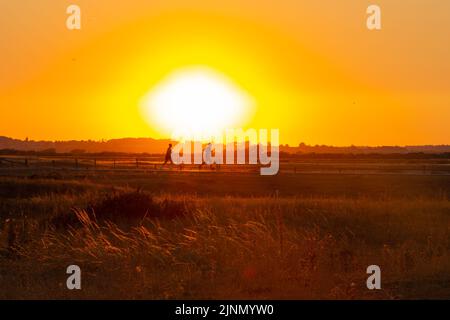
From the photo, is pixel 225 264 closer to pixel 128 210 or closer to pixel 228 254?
pixel 228 254

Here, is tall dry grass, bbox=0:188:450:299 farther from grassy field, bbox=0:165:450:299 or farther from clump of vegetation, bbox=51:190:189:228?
clump of vegetation, bbox=51:190:189:228

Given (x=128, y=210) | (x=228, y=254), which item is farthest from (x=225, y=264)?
(x=128, y=210)

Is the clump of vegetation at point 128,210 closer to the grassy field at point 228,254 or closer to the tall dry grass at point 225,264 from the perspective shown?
the grassy field at point 228,254

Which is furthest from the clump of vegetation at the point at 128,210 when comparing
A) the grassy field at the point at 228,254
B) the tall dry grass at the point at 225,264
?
the tall dry grass at the point at 225,264

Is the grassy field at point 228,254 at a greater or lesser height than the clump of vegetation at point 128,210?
lesser

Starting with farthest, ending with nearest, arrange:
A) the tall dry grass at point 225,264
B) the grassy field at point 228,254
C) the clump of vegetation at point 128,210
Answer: the clump of vegetation at point 128,210 < the grassy field at point 228,254 < the tall dry grass at point 225,264

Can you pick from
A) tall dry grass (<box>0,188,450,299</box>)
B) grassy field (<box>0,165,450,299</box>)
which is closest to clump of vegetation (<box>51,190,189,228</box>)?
grassy field (<box>0,165,450,299</box>)

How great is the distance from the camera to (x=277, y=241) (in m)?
13.3

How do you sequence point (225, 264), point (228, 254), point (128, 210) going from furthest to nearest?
point (128, 210) < point (228, 254) < point (225, 264)

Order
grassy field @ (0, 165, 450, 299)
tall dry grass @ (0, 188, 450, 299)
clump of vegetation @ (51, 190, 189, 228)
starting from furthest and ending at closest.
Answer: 1. clump of vegetation @ (51, 190, 189, 228)
2. grassy field @ (0, 165, 450, 299)
3. tall dry grass @ (0, 188, 450, 299)

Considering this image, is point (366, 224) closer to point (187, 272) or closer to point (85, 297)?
point (187, 272)

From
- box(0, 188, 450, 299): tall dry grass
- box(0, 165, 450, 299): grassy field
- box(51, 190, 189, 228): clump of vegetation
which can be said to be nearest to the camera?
box(0, 188, 450, 299): tall dry grass

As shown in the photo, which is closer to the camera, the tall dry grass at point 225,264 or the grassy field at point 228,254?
the tall dry grass at point 225,264
